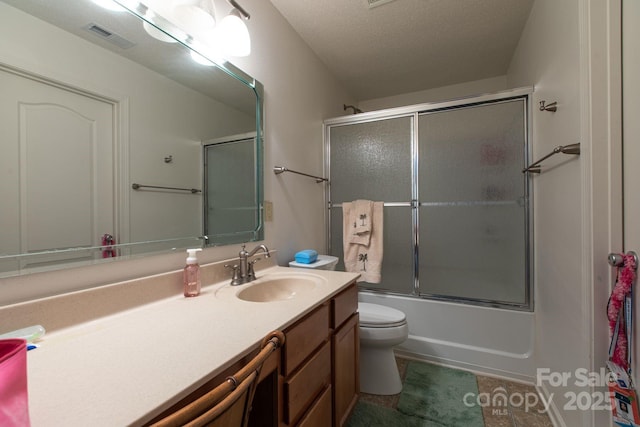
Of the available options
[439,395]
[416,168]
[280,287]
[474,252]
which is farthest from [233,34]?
[439,395]

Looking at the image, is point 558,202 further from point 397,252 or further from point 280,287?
point 280,287

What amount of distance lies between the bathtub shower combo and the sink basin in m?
1.05

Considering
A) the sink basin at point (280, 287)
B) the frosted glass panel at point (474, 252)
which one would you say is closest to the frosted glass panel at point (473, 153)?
the frosted glass panel at point (474, 252)

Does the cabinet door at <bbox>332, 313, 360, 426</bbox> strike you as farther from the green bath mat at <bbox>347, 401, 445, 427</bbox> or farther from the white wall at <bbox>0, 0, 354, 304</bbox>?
the white wall at <bbox>0, 0, 354, 304</bbox>

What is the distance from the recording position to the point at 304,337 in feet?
3.03

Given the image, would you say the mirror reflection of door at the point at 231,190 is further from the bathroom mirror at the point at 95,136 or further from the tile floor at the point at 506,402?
the tile floor at the point at 506,402

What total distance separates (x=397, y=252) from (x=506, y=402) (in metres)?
1.08

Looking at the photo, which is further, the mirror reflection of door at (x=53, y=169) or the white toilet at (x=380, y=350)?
the white toilet at (x=380, y=350)

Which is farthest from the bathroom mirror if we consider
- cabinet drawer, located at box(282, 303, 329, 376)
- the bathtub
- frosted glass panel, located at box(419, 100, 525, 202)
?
the bathtub

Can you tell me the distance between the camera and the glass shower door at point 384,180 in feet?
6.91

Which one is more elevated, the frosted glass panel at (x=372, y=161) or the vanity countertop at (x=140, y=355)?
the frosted glass panel at (x=372, y=161)

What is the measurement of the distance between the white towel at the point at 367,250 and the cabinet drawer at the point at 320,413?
1.06 metres

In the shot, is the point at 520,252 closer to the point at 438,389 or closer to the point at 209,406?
the point at 438,389

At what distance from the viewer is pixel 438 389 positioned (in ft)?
5.42
